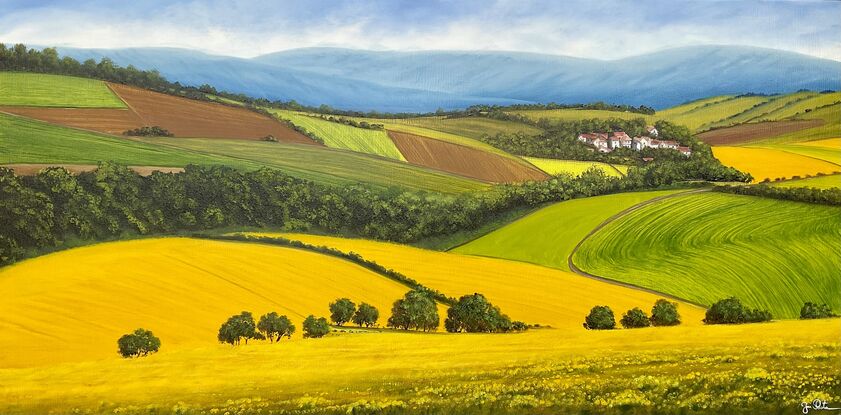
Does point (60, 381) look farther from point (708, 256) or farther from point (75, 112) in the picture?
point (708, 256)

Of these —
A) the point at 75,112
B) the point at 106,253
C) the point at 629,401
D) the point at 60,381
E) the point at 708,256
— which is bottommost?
the point at 60,381

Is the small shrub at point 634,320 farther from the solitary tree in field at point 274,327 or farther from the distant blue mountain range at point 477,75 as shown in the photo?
the solitary tree in field at point 274,327

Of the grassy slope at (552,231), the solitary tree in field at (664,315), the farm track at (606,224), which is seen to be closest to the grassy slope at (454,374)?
the solitary tree in field at (664,315)

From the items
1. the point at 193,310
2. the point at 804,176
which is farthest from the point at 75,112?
the point at 804,176

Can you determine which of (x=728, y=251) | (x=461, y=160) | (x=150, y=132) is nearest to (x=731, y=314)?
(x=728, y=251)

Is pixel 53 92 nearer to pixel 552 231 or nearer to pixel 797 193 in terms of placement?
pixel 552 231

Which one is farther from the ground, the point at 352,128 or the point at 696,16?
the point at 696,16
